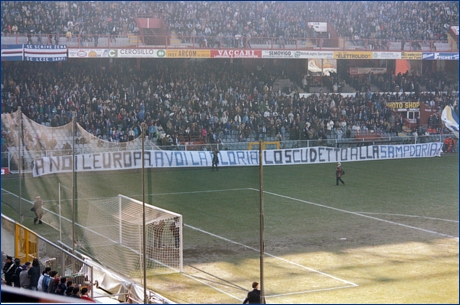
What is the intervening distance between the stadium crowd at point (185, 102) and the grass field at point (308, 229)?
4675 millimetres

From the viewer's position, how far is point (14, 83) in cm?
3312

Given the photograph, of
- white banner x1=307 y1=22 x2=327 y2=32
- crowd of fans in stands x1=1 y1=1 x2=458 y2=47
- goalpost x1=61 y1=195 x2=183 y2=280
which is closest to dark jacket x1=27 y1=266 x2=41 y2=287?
goalpost x1=61 y1=195 x2=183 y2=280

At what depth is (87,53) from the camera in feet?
111

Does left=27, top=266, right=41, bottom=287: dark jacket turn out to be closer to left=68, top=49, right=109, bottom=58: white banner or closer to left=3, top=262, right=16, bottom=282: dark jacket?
left=3, top=262, right=16, bottom=282: dark jacket

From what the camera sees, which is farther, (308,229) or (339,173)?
(339,173)

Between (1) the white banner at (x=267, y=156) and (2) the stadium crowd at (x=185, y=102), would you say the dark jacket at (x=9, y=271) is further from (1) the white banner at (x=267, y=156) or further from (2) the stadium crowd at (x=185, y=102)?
(2) the stadium crowd at (x=185, y=102)

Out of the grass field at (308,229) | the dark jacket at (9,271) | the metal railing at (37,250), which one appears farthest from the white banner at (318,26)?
the dark jacket at (9,271)

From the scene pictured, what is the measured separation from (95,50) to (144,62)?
188 inches

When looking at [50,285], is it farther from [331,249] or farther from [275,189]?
[275,189]

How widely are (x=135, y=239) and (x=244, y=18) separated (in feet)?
95.2

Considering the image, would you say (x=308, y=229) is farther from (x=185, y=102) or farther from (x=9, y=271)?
(x=185, y=102)

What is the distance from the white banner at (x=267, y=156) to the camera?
22328 millimetres

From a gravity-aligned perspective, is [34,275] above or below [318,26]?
below

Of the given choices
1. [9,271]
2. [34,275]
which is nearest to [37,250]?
[9,271]
